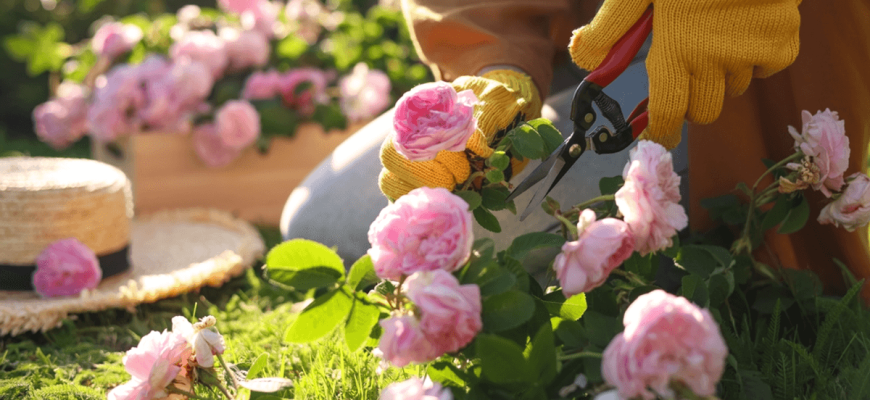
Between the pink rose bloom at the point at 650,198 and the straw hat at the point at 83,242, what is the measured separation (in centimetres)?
105

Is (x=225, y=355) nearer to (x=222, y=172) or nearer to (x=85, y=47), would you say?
(x=222, y=172)

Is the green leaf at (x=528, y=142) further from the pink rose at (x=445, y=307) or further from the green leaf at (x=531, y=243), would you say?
the pink rose at (x=445, y=307)

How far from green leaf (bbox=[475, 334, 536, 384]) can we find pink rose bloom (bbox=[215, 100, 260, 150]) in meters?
1.63

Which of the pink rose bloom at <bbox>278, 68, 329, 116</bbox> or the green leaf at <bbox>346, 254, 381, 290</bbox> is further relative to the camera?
the pink rose bloom at <bbox>278, 68, 329, 116</bbox>

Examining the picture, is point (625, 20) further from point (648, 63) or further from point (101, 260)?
point (101, 260)

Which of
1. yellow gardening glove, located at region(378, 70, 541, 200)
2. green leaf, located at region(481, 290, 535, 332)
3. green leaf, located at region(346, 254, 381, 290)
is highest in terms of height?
yellow gardening glove, located at region(378, 70, 541, 200)

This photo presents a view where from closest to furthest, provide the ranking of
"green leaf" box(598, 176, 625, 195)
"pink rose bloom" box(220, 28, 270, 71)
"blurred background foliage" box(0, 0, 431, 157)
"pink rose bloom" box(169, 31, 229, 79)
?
"green leaf" box(598, 176, 625, 195) < "pink rose bloom" box(169, 31, 229, 79) < "pink rose bloom" box(220, 28, 270, 71) < "blurred background foliage" box(0, 0, 431, 157)

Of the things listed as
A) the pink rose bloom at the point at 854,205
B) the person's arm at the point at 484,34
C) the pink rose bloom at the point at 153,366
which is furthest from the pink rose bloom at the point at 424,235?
the pink rose bloom at the point at 854,205

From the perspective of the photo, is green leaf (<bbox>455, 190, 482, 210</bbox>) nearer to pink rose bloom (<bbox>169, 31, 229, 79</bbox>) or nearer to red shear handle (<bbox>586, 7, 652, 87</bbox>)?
red shear handle (<bbox>586, 7, 652, 87</bbox>)

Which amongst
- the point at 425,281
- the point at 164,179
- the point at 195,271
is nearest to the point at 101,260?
the point at 195,271

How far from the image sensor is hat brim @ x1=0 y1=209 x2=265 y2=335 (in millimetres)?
1282

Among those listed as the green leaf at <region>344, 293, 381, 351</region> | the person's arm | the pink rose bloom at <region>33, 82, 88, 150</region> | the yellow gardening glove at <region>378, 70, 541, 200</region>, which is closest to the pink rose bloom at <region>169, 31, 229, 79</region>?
the pink rose bloom at <region>33, 82, 88, 150</region>

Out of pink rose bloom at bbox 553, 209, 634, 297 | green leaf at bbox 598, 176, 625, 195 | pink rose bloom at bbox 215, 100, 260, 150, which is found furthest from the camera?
pink rose bloom at bbox 215, 100, 260, 150

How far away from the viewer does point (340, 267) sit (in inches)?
27.5
